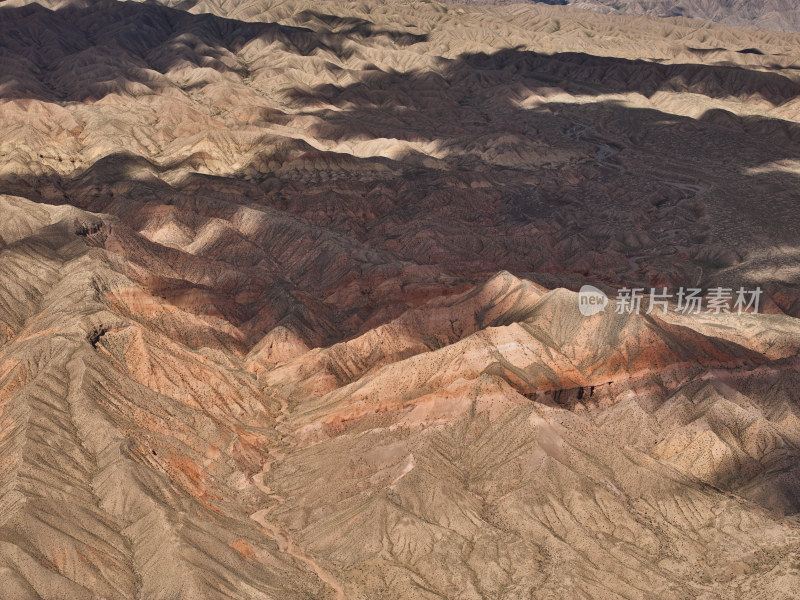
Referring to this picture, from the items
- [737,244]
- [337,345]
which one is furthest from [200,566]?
[737,244]

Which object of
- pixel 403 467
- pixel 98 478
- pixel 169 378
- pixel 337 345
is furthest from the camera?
pixel 337 345

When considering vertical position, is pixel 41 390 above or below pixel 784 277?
above

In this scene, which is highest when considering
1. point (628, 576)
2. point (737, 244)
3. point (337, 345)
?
point (628, 576)

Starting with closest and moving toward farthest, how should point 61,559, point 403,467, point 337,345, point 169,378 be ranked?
point 61,559, point 403,467, point 169,378, point 337,345

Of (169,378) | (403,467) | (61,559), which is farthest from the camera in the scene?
(169,378)

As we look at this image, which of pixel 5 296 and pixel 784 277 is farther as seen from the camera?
pixel 784 277

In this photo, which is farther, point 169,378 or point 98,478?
point 169,378

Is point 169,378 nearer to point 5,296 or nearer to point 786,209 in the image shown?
point 5,296

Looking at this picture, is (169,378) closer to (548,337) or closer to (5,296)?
(5,296)

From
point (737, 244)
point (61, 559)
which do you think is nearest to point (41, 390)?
point (61, 559)
